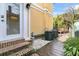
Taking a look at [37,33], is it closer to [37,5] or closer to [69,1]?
[37,5]

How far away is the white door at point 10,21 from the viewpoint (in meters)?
3.85

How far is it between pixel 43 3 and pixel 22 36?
2.71 ft

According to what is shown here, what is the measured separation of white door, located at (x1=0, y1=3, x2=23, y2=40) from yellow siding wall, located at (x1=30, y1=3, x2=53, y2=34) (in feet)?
0.89

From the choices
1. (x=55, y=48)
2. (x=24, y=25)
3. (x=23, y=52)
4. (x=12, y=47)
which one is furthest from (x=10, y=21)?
(x=55, y=48)

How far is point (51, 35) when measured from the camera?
410 cm

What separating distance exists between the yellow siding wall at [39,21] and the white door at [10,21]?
27 centimetres

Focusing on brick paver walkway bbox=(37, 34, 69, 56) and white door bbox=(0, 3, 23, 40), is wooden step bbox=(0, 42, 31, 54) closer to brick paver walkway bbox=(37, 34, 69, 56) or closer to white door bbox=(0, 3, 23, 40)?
white door bbox=(0, 3, 23, 40)

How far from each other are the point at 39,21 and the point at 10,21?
1.88 ft

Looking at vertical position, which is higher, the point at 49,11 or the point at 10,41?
the point at 49,11

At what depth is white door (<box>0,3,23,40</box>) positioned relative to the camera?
385cm

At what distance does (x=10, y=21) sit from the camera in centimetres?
393

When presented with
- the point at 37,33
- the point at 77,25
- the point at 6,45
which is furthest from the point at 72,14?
the point at 6,45

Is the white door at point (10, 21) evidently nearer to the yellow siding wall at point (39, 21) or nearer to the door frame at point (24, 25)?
the door frame at point (24, 25)

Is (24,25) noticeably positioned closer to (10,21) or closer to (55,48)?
(10,21)
